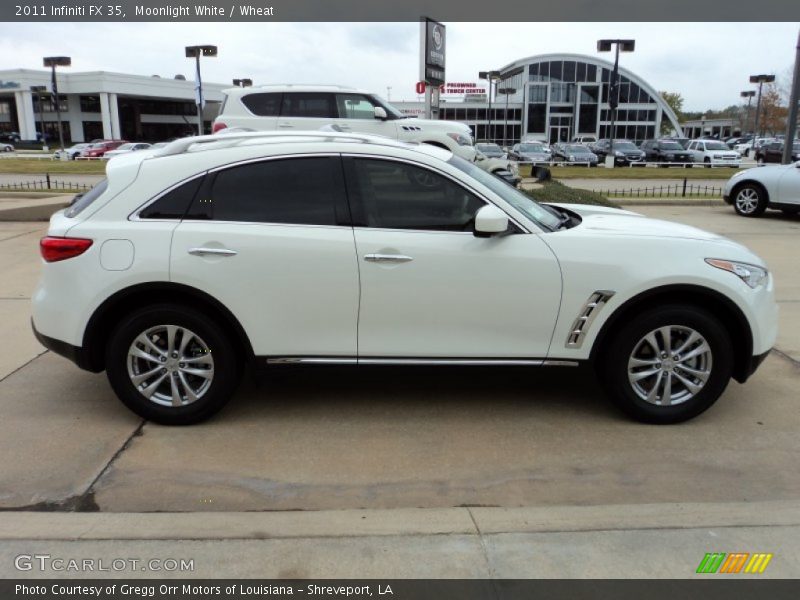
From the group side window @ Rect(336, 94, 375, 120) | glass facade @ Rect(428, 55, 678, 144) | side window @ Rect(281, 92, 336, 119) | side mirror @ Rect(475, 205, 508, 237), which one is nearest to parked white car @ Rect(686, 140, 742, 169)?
side window @ Rect(336, 94, 375, 120)

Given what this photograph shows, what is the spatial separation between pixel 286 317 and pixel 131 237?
41.0 inches

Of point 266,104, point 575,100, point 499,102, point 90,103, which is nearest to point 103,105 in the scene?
point 90,103

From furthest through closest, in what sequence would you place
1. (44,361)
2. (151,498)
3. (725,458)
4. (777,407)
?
(44,361)
(777,407)
(725,458)
(151,498)

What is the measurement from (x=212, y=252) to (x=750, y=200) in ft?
42.2

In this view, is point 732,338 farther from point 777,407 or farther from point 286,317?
point 286,317

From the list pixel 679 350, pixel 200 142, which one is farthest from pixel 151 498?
pixel 679 350

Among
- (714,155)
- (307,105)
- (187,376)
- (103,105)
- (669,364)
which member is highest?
(103,105)

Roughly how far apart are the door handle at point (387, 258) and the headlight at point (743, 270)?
1.85 m

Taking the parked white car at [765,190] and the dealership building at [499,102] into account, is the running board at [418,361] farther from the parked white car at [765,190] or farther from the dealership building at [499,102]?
the dealership building at [499,102]

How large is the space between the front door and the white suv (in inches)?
0.4

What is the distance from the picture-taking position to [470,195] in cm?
409

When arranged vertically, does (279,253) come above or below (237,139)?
below

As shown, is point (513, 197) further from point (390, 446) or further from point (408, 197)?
point (390, 446)

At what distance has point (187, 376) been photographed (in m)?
4.16
